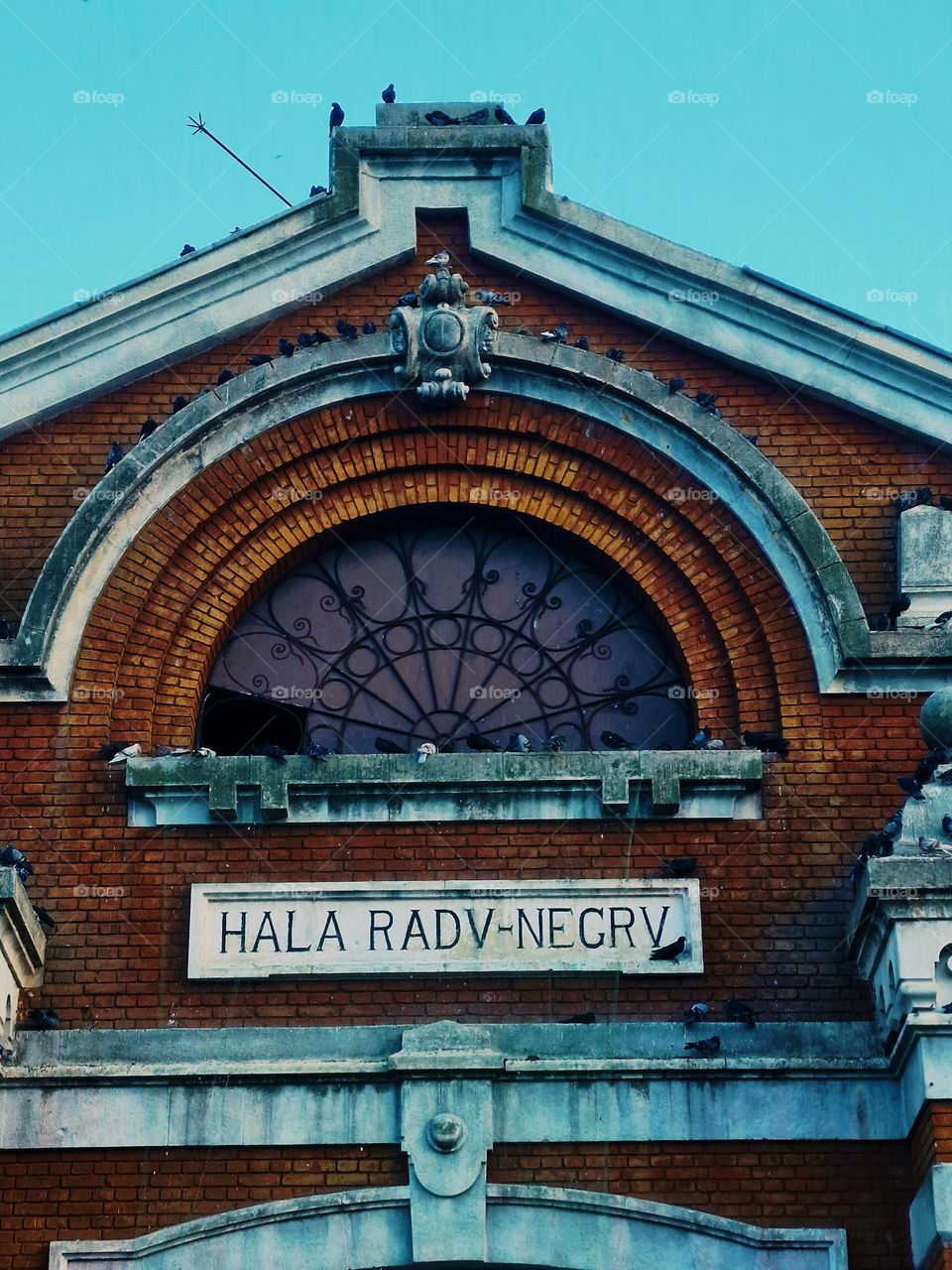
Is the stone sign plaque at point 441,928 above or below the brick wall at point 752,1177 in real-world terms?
above

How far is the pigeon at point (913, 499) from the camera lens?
1673 cm

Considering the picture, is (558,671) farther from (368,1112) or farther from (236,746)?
(368,1112)

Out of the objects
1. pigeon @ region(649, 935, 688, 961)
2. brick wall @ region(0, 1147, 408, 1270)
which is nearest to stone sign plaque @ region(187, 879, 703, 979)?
pigeon @ region(649, 935, 688, 961)

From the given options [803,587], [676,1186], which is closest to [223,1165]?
[676,1186]

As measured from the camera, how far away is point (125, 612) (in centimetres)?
1655

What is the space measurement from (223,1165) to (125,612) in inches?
145
